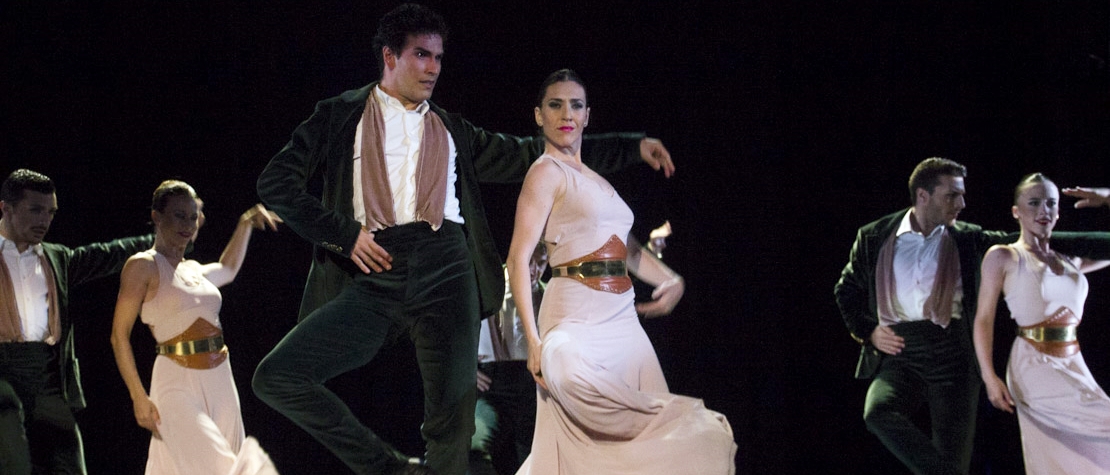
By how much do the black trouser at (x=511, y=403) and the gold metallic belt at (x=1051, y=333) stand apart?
2387 millimetres

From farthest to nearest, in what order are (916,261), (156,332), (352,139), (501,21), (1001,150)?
(1001,150)
(501,21)
(916,261)
(156,332)
(352,139)

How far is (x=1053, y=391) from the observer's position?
473 cm

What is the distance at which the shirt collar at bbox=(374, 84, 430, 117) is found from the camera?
3.41m

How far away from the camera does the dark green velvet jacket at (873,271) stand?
5.37 metres

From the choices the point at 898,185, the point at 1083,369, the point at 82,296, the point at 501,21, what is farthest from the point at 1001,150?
the point at 82,296

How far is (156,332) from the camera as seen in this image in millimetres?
4660

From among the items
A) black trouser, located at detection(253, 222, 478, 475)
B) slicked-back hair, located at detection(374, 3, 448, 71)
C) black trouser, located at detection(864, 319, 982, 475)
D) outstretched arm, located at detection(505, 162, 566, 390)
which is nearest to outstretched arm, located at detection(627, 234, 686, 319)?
outstretched arm, located at detection(505, 162, 566, 390)

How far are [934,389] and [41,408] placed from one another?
439 cm

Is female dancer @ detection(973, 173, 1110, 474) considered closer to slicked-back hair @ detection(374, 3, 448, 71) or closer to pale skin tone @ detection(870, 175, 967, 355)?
pale skin tone @ detection(870, 175, 967, 355)

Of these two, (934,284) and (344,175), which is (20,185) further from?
(934,284)

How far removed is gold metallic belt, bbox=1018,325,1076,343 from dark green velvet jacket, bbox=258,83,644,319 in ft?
7.99

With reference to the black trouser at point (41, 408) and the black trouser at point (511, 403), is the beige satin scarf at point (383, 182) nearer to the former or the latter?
the black trouser at point (511, 403)

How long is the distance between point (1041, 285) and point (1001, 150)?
162 cm

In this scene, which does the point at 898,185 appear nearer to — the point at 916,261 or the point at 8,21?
the point at 916,261
